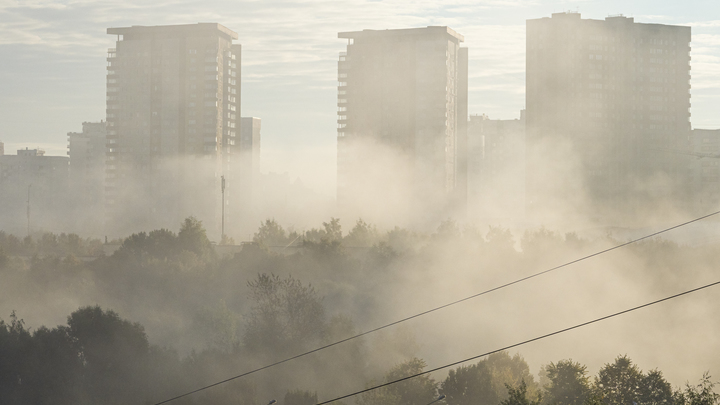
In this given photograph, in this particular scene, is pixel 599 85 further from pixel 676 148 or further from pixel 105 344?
pixel 105 344

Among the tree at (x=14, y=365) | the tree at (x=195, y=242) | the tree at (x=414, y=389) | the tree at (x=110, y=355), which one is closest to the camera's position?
the tree at (x=414, y=389)

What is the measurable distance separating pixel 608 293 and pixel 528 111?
39370mm

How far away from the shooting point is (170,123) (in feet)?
282

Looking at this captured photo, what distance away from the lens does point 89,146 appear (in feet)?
399

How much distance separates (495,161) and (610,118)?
57095 millimetres

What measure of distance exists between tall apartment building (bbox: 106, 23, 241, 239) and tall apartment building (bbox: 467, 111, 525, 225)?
6368 centimetres

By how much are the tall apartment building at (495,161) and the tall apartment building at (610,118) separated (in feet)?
176

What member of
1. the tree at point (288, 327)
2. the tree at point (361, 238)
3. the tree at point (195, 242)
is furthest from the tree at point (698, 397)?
the tree at point (361, 238)

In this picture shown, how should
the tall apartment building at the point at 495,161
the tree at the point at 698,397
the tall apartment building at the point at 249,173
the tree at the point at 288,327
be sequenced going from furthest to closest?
1. the tall apartment building at the point at 495,161
2. the tall apartment building at the point at 249,173
3. the tree at the point at 288,327
4. the tree at the point at 698,397

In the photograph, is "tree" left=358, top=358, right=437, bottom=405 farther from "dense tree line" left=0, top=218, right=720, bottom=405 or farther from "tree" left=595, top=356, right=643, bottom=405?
"tree" left=595, top=356, right=643, bottom=405

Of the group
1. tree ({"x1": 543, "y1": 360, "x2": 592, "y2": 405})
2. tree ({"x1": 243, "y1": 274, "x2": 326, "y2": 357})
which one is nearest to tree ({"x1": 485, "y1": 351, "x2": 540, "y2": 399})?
tree ({"x1": 543, "y1": 360, "x2": 592, "y2": 405})

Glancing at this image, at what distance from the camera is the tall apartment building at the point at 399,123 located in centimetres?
8400

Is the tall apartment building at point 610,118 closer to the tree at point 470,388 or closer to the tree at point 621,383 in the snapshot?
the tree at point 470,388

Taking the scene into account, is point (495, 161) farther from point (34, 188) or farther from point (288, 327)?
point (288, 327)
